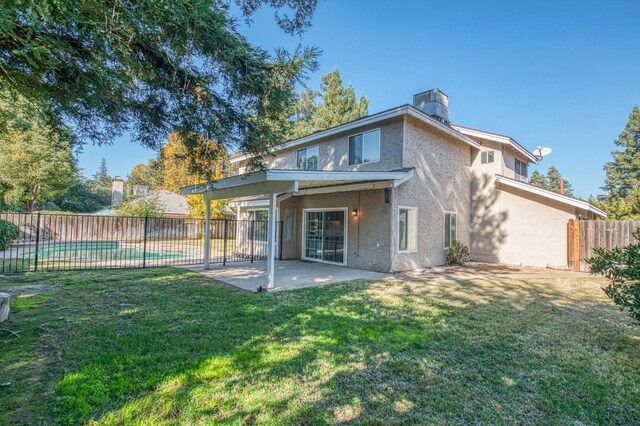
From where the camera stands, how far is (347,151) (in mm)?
12656


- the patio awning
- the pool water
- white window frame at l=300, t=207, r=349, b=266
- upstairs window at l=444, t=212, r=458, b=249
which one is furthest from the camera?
upstairs window at l=444, t=212, r=458, b=249

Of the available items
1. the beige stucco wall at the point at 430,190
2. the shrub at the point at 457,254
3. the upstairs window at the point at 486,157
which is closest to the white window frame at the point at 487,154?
the upstairs window at the point at 486,157

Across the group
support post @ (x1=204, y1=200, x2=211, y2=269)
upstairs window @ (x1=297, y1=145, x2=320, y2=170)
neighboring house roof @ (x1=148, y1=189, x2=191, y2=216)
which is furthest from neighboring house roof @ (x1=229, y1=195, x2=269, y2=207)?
Result: neighboring house roof @ (x1=148, y1=189, x2=191, y2=216)

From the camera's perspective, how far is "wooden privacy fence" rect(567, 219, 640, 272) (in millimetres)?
11297

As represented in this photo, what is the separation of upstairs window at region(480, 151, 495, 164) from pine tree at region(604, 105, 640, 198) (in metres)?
32.6

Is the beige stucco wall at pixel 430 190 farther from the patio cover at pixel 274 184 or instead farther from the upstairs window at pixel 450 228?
the patio cover at pixel 274 184

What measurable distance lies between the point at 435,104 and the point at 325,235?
7826 millimetres

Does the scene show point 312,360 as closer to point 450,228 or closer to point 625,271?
point 625,271

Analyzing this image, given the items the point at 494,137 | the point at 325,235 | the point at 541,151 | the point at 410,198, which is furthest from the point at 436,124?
the point at 541,151

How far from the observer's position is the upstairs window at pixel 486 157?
48.1 ft

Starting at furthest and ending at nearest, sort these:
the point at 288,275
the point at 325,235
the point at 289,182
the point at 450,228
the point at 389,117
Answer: the point at 450,228 < the point at 325,235 < the point at 389,117 < the point at 288,275 < the point at 289,182

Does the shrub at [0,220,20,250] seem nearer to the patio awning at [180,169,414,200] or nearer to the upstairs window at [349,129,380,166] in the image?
the patio awning at [180,169,414,200]

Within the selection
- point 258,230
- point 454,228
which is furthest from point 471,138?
point 258,230

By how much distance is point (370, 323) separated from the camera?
5.30 meters
